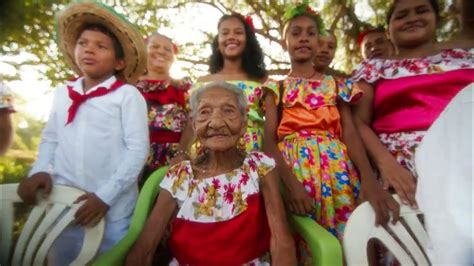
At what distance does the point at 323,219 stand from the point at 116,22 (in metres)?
1.27

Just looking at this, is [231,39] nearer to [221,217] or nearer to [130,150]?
[130,150]

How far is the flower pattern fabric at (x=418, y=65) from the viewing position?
5.73 feet

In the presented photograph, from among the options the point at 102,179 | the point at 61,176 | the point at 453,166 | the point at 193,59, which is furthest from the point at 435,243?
the point at 193,59

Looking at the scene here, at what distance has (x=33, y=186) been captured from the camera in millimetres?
1699

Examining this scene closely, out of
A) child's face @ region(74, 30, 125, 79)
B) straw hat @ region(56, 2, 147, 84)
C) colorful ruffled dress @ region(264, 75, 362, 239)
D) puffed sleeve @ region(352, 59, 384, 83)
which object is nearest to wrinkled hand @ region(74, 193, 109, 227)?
child's face @ region(74, 30, 125, 79)

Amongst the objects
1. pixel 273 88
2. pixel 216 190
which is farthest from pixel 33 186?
pixel 273 88

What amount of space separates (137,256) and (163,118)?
110 centimetres

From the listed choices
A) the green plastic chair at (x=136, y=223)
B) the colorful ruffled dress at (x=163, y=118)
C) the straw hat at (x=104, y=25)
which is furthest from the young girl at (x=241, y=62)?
the green plastic chair at (x=136, y=223)

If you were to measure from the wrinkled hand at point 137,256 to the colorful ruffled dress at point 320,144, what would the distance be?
72cm

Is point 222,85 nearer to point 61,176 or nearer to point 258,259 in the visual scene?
point 258,259

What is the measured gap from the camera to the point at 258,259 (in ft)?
5.35

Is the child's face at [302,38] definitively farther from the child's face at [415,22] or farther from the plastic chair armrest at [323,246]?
the plastic chair armrest at [323,246]

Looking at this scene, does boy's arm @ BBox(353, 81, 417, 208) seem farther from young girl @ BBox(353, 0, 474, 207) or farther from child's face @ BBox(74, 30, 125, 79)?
child's face @ BBox(74, 30, 125, 79)

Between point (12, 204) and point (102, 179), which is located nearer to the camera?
point (12, 204)
